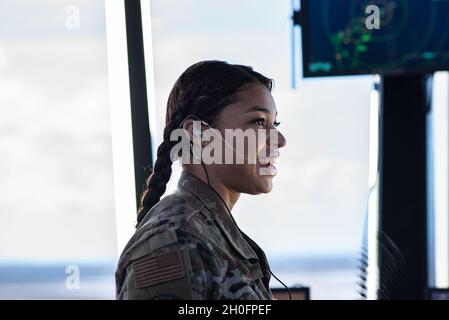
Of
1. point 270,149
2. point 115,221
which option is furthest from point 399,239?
point 270,149

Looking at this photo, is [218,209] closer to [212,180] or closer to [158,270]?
[212,180]

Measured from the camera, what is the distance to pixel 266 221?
336cm

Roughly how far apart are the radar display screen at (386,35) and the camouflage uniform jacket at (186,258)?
3.82ft

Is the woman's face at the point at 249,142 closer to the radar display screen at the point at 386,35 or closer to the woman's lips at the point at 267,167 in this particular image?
the woman's lips at the point at 267,167

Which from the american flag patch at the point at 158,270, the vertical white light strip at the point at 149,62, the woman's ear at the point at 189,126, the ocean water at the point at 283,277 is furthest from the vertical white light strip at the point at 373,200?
the ocean water at the point at 283,277

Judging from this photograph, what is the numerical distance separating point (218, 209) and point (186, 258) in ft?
0.76

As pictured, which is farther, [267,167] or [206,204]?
[267,167]

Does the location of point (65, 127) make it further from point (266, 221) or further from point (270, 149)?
point (270, 149)

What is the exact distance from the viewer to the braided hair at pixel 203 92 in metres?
1.99

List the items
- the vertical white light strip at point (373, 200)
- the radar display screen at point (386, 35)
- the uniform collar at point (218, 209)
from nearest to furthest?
the uniform collar at point (218, 209), the radar display screen at point (386, 35), the vertical white light strip at point (373, 200)

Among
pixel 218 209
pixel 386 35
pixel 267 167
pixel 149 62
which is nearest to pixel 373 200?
pixel 386 35

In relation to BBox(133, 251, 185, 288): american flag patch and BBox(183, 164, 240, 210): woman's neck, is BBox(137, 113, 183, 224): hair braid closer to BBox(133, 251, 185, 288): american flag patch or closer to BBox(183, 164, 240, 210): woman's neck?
BBox(183, 164, 240, 210): woman's neck

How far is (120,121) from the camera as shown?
128 inches

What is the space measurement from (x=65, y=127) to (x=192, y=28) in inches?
22.6
